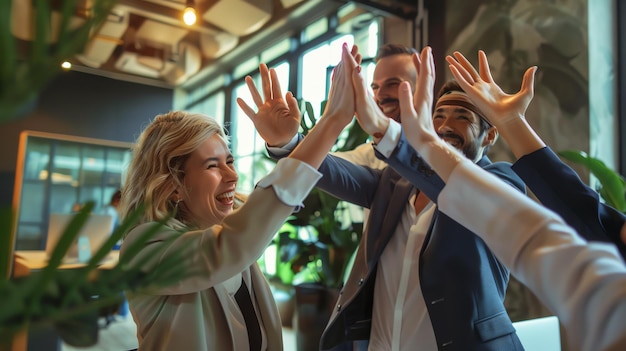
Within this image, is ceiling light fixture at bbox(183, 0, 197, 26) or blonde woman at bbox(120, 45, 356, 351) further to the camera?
ceiling light fixture at bbox(183, 0, 197, 26)

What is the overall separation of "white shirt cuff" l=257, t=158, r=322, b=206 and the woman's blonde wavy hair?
0.44m

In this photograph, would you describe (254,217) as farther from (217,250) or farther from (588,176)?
(588,176)

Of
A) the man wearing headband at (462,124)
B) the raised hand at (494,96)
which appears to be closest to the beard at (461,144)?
the man wearing headband at (462,124)

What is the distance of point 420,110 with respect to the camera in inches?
37.9

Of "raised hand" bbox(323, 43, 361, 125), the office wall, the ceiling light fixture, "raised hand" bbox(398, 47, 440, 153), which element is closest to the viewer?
"raised hand" bbox(398, 47, 440, 153)

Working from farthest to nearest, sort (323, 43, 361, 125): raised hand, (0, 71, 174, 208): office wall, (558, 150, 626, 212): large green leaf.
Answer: (0, 71, 174, 208): office wall < (558, 150, 626, 212): large green leaf < (323, 43, 361, 125): raised hand

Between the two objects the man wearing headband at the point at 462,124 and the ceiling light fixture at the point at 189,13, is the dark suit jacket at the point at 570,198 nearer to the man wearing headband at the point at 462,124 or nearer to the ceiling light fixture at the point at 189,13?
the man wearing headband at the point at 462,124

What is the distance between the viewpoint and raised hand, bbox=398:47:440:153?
0.91 metres

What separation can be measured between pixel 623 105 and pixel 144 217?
315 cm

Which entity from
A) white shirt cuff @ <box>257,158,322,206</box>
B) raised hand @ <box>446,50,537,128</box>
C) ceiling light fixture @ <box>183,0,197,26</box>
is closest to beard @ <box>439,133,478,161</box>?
raised hand @ <box>446,50,537,128</box>

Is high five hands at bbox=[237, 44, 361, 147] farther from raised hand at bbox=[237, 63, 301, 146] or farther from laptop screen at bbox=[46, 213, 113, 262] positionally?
laptop screen at bbox=[46, 213, 113, 262]

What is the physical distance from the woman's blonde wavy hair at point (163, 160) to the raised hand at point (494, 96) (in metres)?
0.67

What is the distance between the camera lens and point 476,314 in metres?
1.17

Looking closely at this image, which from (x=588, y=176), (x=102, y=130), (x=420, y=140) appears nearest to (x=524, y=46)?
(x=588, y=176)
